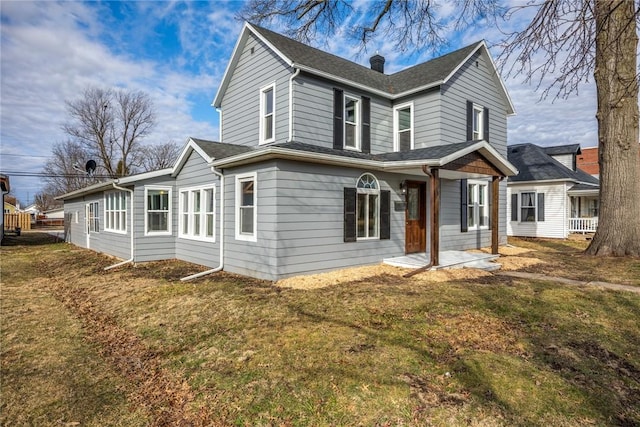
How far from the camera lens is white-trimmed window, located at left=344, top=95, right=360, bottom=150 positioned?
34.7 feet

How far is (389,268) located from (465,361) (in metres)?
5.35

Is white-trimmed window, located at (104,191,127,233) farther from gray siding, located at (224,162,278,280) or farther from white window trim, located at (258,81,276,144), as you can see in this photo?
white window trim, located at (258,81,276,144)

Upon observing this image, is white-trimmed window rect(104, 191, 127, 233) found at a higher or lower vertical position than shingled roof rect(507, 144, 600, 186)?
lower

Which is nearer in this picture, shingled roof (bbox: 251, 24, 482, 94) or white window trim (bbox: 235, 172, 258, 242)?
white window trim (bbox: 235, 172, 258, 242)

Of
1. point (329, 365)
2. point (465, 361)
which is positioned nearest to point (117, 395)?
Answer: point (329, 365)

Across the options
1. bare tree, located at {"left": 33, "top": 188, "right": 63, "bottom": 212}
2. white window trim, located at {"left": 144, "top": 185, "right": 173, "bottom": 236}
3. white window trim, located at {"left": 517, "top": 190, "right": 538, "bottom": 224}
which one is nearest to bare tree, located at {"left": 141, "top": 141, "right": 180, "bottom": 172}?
bare tree, located at {"left": 33, "top": 188, "right": 63, "bottom": 212}

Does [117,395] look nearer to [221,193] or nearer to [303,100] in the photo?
[221,193]

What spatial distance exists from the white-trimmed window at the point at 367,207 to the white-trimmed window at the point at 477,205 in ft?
15.3

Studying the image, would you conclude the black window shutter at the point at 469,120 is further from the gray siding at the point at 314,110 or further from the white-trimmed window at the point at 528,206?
the white-trimmed window at the point at 528,206

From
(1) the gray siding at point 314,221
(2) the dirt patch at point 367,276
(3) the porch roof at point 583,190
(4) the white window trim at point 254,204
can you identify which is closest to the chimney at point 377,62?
(1) the gray siding at point 314,221

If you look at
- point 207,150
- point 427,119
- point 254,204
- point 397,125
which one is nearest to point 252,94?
point 207,150

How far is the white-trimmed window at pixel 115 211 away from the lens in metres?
12.3

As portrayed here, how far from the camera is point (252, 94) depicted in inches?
440

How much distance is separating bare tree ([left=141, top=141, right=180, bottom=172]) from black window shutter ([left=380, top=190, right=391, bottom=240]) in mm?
35521
